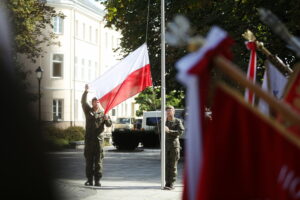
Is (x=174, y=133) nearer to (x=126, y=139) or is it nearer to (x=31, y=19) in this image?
(x=126, y=139)

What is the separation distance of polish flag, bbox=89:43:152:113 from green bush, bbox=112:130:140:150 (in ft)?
61.7

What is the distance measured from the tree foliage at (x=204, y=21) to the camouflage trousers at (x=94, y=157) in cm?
793

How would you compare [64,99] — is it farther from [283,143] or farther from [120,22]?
[283,143]

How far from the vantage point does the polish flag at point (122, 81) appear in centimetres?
1321

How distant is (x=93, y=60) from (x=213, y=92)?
6426 centimetres

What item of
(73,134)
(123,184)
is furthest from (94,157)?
(73,134)

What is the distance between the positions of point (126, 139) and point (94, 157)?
1819cm

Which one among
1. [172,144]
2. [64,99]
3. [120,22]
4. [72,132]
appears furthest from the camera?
[64,99]

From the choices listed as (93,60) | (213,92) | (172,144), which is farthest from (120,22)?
(93,60)

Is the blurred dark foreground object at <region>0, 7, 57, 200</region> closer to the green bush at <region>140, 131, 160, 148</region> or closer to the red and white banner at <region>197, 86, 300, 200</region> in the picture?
the red and white banner at <region>197, 86, 300, 200</region>

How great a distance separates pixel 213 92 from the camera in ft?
9.32

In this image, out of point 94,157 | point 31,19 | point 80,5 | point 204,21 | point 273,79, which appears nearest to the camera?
point 273,79

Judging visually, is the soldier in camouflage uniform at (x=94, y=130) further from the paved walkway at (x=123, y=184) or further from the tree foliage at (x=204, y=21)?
the tree foliage at (x=204, y=21)

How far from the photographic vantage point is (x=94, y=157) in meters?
14.4
